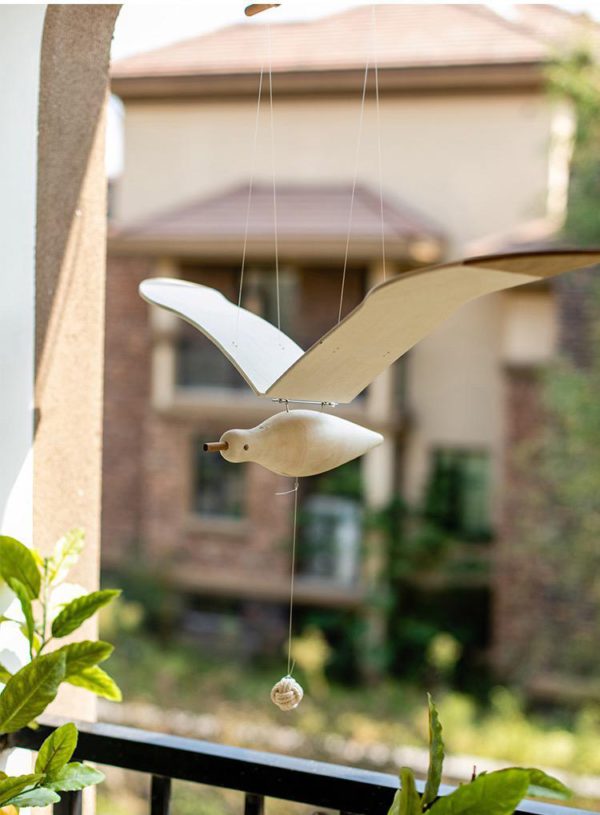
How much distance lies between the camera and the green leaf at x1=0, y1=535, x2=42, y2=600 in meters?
1.28

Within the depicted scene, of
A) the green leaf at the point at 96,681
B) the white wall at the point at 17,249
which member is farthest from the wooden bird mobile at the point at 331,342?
the green leaf at the point at 96,681

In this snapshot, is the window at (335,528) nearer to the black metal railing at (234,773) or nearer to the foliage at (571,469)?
the foliage at (571,469)

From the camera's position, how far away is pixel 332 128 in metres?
8.14

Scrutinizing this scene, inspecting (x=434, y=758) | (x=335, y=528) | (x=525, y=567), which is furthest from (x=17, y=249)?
(x=335, y=528)

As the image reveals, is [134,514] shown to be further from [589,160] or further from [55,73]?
[55,73]

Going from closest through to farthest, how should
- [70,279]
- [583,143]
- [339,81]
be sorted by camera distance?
[70,279], [583,143], [339,81]

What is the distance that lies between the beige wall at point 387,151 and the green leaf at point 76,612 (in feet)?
21.1

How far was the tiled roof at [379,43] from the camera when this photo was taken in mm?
7613

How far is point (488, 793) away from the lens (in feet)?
3.21

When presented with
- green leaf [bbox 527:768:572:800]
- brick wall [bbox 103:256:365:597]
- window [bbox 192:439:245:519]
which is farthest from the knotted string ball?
window [bbox 192:439:245:519]

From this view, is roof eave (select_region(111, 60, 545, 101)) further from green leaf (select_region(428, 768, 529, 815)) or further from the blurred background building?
green leaf (select_region(428, 768, 529, 815))

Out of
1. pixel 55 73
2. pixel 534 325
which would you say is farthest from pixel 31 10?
pixel 534 325

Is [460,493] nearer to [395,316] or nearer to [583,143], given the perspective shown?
[583,143]

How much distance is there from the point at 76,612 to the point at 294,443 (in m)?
0.41
